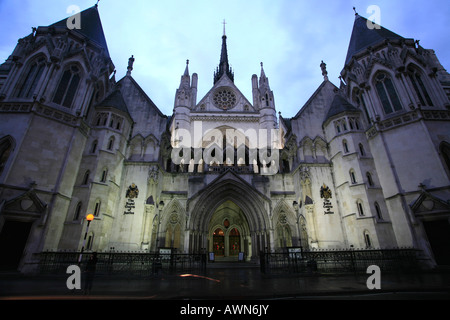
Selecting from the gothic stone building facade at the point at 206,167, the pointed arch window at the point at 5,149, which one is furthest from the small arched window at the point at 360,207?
the pointed arch window at the point at 5,149

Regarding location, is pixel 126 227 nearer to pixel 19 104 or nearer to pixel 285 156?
pixel 19 104

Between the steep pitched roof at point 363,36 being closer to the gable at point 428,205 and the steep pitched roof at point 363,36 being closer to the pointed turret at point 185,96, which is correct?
the gable at point 428,205

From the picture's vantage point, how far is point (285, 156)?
24.3 m

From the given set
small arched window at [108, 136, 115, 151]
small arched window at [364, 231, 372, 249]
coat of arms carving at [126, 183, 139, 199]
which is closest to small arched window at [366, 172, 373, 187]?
small arched window at [364, 231, 372, 249]

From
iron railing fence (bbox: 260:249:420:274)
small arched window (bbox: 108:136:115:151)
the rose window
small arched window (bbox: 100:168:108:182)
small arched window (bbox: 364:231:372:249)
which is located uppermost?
the rose window

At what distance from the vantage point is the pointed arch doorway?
23641mm

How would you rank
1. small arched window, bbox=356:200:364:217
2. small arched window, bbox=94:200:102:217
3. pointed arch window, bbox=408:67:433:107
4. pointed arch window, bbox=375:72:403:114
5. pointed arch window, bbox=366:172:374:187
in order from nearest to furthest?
small arched window, bbox=94:200:102:217
small arched window, bbox=356:200:364:217
pointed arch window, bbox=408:67:433:107
pointed arch window, bbox=366:172:374:187
pointed arch window, bbox=375:72:403:114

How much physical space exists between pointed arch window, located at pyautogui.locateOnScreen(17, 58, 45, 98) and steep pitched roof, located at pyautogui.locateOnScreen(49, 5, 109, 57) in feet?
13.9

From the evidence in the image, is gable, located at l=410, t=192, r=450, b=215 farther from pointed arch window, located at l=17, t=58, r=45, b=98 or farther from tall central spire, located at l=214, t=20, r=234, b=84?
tall central spire, located at l=214, t=20, r=234, b=84

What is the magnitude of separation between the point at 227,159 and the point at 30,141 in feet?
56.1

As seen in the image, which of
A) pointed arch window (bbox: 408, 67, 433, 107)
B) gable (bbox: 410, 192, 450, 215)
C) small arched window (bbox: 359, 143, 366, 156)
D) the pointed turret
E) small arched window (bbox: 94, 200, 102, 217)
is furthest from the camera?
the pointed turret

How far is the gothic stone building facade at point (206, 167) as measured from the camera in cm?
1291
